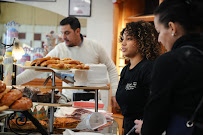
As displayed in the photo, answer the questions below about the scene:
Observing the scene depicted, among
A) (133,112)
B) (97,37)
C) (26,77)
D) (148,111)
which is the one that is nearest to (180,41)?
(148,111)

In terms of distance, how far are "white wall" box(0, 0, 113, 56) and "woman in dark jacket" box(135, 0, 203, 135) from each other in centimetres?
439

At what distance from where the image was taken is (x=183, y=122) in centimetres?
104

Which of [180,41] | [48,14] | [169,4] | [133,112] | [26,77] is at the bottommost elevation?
[133,112]

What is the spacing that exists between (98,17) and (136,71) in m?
3.71

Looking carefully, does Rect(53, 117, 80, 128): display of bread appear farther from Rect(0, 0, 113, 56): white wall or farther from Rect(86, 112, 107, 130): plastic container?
Rect(0, 0, 113, 56): white wall

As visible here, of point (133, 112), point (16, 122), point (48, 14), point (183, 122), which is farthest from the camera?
point (48, 14)

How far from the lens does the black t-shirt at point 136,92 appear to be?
1.90 meters

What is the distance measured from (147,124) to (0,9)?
5153mm

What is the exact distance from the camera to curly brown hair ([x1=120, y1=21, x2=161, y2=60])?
2.07 meters

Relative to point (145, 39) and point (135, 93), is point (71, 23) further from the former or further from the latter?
point (135, 93)

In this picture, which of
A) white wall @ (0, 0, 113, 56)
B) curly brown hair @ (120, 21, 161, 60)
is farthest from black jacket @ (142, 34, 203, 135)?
white wall @ (0, 0, 113, 56)

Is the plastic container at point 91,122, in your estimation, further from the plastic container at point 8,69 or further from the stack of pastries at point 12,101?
the plastic container at point 8,69

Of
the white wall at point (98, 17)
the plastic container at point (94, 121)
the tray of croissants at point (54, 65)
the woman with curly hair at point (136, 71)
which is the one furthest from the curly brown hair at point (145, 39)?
the white wall at point (98, 17)

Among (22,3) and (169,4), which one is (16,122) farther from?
(22,3)
